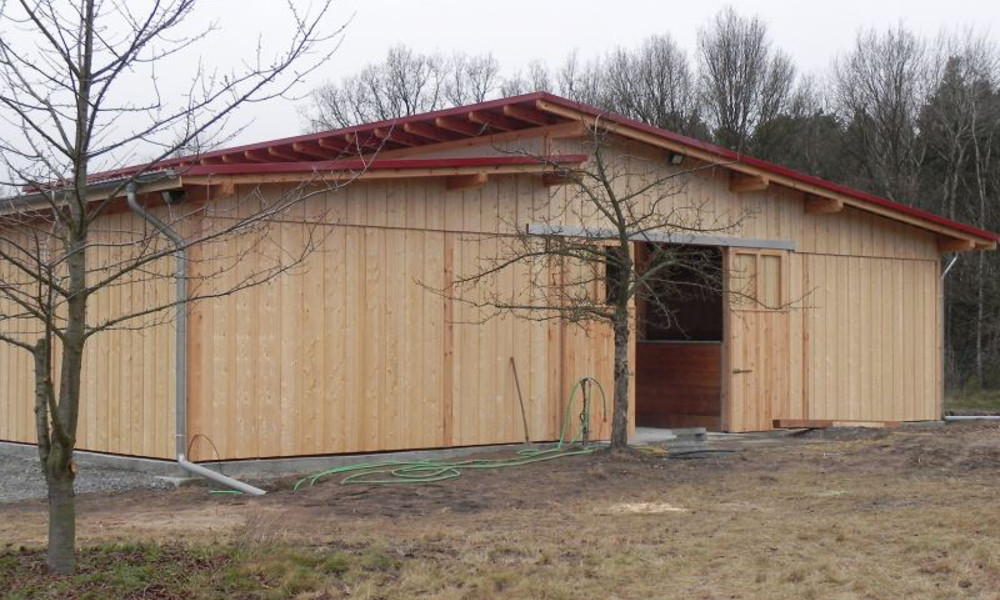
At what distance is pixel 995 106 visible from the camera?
105 feet

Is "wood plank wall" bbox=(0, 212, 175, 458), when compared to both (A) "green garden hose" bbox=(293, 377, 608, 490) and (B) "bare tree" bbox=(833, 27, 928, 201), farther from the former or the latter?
(B) "bare tree" bbox=(833, 27, 928, 201)

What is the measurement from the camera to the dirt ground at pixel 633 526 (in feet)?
22.0

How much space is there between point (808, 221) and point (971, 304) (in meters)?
15.5

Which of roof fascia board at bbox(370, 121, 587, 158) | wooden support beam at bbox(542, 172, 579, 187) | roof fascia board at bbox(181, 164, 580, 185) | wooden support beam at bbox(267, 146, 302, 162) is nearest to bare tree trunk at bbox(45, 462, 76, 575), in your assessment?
roof fascia board at bbox(181, 164, 580, 185)

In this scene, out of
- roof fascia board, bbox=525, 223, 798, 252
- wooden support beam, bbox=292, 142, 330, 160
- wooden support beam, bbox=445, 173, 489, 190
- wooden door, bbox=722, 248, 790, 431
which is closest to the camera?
wooden support beam, bbox=445, 173, 489, 190

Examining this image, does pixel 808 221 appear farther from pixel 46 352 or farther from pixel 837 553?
pixel 46 352

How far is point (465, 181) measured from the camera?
1243 cm

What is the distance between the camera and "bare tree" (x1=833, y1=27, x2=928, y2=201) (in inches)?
1296

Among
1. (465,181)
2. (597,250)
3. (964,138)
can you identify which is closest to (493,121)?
(465,181)

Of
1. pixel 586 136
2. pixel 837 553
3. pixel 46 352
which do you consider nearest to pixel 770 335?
pixel 586 136

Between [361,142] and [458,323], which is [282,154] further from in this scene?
[458,323]

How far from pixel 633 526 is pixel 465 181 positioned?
5.05 metres

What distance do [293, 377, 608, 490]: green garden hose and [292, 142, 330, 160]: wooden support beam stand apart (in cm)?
489

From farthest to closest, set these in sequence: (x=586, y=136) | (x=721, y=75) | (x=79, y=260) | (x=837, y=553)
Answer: (x=721, y=75) < (x=586, y=136) < (x=837, y=553) < (x=79, y=260)
